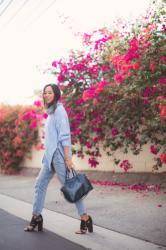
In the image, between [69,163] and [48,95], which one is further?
[48,95]

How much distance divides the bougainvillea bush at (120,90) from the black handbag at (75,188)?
88.0 inches

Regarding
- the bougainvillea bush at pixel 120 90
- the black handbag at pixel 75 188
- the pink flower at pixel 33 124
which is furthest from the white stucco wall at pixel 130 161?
the black handbag at pixel 75 188

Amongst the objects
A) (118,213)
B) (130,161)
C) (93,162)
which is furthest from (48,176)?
(93,162)

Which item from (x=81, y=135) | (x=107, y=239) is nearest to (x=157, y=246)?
(x=107, y=239)

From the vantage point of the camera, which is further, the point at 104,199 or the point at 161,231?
the point at 104,199

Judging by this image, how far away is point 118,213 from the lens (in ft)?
23.7

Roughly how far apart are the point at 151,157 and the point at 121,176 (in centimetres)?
98

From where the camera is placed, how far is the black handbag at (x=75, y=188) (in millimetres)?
5746

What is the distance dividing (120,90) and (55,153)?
149 inches

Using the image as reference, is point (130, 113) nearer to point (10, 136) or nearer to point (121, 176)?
point (121, 176)

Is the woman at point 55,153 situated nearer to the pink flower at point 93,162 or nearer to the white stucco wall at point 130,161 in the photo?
the white stucco wall at point 130,161

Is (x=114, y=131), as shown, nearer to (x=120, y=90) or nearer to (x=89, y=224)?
(x=120, y=90)

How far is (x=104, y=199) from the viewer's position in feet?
28.6

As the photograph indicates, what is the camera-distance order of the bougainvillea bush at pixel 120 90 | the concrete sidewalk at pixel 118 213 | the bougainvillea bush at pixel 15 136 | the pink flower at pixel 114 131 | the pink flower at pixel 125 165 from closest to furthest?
the concrete sidewalk at pixel 118 213 < the bougainvillea bush at pixel 120 90 < the pink flower at pixel 114 131 < the pink flower at pixel 125 165 < the bougainvillea bush at pixel 15 136
